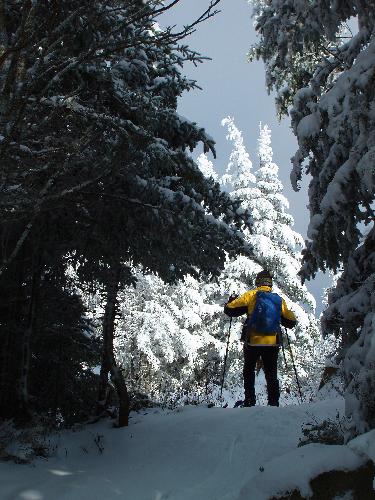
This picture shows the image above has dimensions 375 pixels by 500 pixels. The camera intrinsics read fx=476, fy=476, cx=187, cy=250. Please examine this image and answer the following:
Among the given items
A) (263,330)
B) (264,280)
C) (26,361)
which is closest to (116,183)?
(26,361)

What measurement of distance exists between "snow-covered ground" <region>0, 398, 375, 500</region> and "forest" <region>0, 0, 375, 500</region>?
466 mm

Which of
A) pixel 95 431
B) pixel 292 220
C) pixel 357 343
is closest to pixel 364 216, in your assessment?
pixel 357 343

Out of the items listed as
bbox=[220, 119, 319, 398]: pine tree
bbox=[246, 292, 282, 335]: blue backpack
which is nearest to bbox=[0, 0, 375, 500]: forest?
bbox=[246, 292, 282, 335]: blue backpack

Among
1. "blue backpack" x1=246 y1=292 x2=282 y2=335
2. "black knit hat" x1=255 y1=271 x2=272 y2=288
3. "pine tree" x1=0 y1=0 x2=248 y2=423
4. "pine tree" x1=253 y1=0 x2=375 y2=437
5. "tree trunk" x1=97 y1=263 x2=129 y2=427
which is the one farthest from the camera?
"black knit hat" x1=255 y1=271 x2=272 y2=288

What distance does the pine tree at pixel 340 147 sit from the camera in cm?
398

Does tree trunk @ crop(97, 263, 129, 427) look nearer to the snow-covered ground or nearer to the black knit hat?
the snow-covered ground

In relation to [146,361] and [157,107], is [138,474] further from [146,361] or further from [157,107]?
[146,361]

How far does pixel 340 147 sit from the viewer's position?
15.6ft

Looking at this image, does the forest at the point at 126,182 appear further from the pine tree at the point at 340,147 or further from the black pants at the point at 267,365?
the black pants at the point at 267,365

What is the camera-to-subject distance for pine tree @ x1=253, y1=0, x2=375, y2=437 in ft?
13.1

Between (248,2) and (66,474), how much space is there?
14446mm

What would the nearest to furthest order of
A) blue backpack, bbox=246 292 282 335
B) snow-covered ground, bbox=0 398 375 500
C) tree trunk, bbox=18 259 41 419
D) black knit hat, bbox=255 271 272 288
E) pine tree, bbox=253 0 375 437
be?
snow-covered ground, bbox=0 398 375 500 → pine tree, bbox=253 0 375 437 → tree trunk, bbox=18 259 41 419 → blue backpack, bbox=246 292 282 335 → black knit hat, bbox=255 271 272 288

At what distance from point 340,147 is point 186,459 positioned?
3.81 metres

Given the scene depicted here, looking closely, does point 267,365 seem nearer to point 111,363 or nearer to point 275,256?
point 111,363
